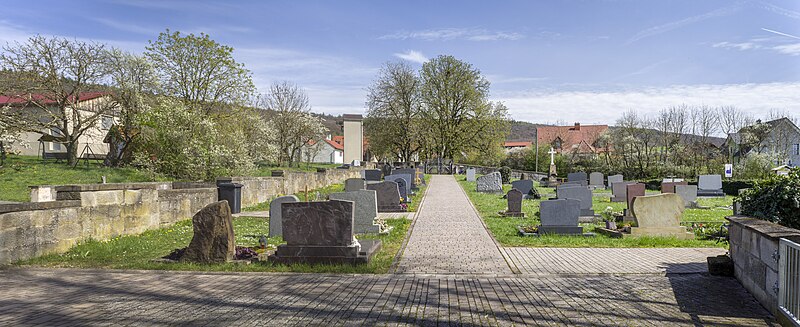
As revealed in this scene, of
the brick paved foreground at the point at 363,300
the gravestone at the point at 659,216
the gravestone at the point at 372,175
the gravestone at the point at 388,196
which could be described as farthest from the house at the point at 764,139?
the brick paved foreground at the point at 363,300

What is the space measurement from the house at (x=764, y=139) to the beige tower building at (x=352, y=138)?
4375 centimetres

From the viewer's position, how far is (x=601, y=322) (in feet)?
17.6

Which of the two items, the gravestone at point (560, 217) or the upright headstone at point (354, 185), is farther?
the upright headstone at point (354, 185)

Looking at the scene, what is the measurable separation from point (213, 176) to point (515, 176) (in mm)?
33921

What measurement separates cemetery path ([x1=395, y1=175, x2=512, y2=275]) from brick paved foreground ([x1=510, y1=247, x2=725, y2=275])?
50cm

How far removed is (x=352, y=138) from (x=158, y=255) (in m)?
64.9

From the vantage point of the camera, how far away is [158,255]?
9.61 meters

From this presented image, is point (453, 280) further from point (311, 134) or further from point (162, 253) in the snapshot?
point (311, 134)

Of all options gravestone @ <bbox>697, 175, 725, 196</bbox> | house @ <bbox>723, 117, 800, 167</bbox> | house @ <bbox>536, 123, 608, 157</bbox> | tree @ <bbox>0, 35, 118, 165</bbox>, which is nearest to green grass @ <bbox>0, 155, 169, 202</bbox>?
tree @ <bbox>0, 35, 118, 165</bbox>

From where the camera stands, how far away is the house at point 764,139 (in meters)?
45.0

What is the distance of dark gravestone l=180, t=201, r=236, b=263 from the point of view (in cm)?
884

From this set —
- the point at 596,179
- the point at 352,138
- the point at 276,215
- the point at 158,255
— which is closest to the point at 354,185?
the point at 276,215

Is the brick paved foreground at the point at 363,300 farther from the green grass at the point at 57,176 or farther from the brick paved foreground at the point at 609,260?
the green grass at the point at 57,176

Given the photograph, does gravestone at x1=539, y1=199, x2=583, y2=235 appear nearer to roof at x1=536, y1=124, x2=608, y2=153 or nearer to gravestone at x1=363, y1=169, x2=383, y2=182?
gravestone at x1=363, y1=169, x2=383, y2=182
